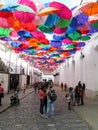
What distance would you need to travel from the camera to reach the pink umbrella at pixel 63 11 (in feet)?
38.0

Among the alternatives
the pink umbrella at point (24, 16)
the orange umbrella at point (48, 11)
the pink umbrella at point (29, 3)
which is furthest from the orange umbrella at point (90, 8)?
the pink umbrella at point (24, 16)

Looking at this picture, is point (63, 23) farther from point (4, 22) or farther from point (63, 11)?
point (4, 22)

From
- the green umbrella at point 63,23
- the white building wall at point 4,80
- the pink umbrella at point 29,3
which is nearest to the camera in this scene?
the pink umbrella at point 29,3

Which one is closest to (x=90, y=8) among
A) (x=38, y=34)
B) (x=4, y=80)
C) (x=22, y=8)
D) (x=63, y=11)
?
(x=63, y=11)

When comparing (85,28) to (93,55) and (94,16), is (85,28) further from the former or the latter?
(93,55)

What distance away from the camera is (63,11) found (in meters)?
11.9

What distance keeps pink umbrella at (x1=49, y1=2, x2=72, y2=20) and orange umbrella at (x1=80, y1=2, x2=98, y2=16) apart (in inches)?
24.3

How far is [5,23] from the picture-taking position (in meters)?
13.5

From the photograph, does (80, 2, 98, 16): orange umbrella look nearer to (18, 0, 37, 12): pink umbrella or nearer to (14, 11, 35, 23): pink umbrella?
(18, 0, 37, 12): pink umbrella

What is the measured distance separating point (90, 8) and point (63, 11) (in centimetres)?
112

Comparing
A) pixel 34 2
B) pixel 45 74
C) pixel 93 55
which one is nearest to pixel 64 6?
pixel 34 2

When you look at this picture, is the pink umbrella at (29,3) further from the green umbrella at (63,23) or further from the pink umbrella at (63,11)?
the green umbrella at (63,23)

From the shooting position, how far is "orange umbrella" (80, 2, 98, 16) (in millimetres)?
11516

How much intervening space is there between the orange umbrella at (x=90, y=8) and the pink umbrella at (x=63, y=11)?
2.02 feet
